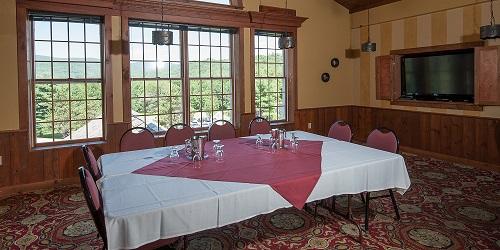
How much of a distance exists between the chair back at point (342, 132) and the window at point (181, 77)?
2.20 m

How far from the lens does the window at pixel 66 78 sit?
14.7ft

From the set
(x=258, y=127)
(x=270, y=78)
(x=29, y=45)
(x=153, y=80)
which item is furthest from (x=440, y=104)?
(x=29, y=45)

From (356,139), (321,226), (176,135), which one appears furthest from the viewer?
(356,139)

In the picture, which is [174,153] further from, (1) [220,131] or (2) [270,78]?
(2) [270,78]

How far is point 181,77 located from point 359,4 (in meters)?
3.91

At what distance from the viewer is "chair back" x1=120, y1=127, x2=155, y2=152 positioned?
152 inches

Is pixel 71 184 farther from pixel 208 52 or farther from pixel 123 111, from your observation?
pixel 208 52

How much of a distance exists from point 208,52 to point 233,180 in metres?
3.74

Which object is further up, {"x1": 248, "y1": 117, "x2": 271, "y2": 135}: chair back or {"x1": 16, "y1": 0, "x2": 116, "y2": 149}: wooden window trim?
{"x1": 16, "y1": 0, "x2": 116, "y2": 149}: wooden window trim

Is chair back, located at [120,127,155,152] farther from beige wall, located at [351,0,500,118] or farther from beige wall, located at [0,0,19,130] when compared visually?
beige wall, located at [351,0,500,118]

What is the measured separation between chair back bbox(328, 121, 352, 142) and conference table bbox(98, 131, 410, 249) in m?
1.01

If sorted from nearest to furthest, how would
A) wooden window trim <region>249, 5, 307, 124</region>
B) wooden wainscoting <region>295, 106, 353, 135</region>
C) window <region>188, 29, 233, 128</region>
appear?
window <region>188, 29, 233, 128</region>
wooden window trim <region>249, 5, 307, 124</region>
wooden wainscoting <region>295, 106, 353, 135</region>

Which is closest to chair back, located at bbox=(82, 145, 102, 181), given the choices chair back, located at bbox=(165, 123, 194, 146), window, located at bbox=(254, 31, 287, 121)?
chair back, located at bbox=(165, 123, 194, 146)

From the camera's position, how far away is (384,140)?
11.4 ft
